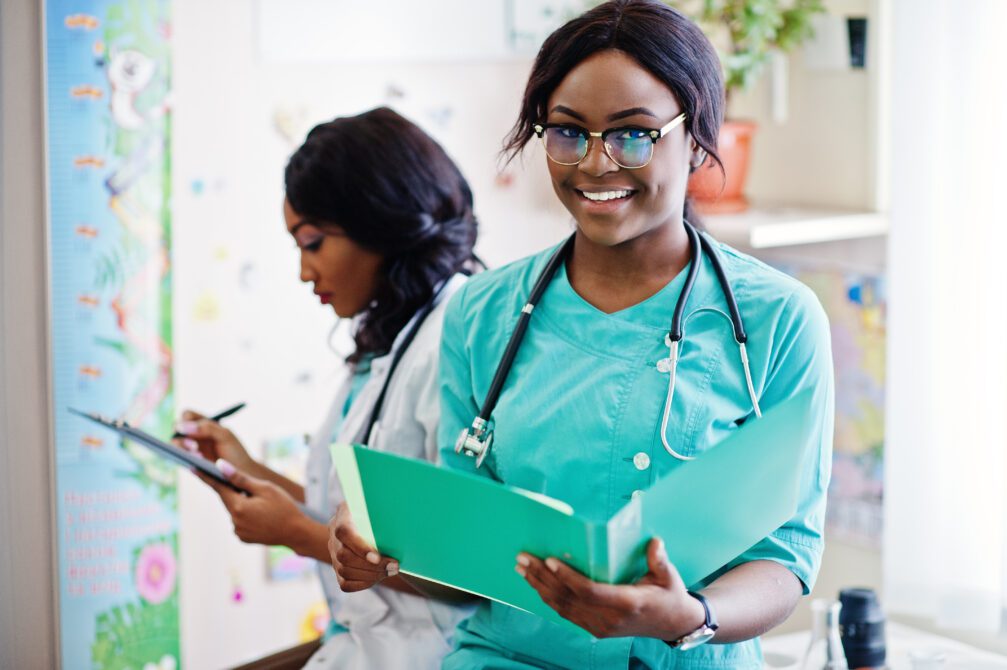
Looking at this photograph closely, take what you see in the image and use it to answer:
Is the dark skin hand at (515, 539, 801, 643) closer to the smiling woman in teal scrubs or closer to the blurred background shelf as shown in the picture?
the smiling woman in teal scrubs

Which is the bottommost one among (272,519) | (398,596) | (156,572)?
(156,572)

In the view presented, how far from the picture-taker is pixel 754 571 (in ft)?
3.91

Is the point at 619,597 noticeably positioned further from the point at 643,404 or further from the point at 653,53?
the point at 653,53

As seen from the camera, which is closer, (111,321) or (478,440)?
(478,440)

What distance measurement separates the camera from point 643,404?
3.98ft

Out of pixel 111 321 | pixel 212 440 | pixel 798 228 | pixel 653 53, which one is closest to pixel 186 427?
pixel 212 440

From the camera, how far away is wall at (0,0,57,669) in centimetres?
158

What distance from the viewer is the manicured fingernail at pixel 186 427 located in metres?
1.84

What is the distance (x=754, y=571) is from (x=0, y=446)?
0.96 metres

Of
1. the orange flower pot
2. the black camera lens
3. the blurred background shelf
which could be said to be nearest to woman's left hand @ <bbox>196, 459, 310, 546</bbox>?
the black camera lens

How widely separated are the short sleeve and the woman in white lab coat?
1.60 ft

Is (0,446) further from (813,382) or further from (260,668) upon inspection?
(813,382)

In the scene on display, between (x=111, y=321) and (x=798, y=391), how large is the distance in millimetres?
1207

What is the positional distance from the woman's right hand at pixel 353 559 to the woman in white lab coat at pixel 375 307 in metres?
0.32
